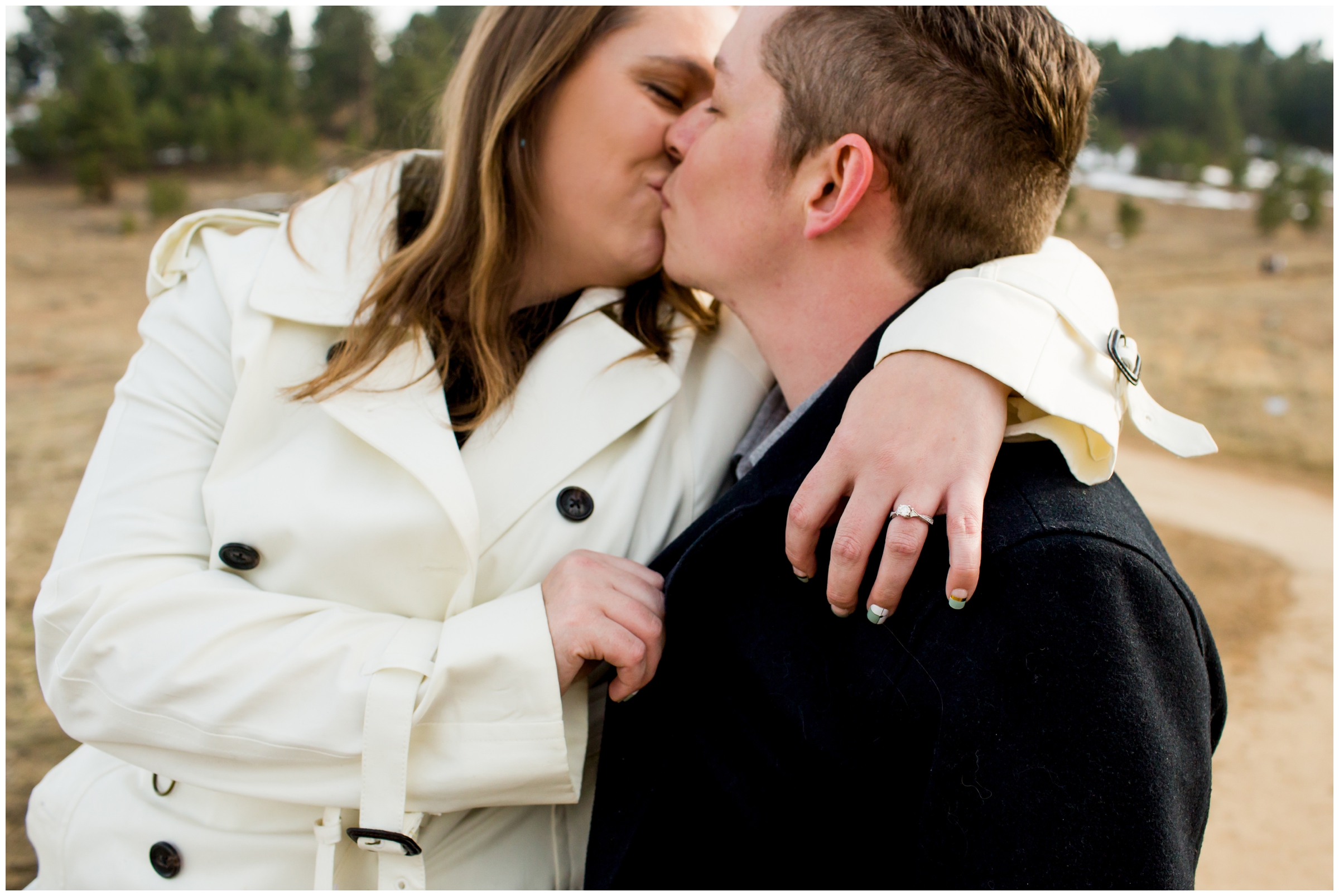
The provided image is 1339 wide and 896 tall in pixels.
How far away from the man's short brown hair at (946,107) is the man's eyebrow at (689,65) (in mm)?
266

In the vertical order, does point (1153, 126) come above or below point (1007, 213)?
below

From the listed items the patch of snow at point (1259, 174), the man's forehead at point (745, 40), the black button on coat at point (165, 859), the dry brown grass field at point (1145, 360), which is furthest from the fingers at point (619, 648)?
the patch of snow at point (1259, 174)

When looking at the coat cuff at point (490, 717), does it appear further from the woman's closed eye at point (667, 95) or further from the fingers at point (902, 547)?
the woman's closed eye at point (667, 95)

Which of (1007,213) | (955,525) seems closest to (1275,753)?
(1007,213)

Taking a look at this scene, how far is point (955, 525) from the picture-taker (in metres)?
1.17

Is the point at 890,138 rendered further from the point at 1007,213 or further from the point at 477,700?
the point at 477,700

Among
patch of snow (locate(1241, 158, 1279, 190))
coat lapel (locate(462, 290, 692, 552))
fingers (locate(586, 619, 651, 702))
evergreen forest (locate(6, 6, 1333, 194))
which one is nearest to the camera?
fingers (locate(586, 619, 651, 702))

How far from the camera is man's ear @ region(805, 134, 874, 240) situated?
1.63 metres

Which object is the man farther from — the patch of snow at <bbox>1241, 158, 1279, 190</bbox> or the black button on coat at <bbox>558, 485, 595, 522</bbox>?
the patch of snow at <bbox>1241, 158, 1279, 190</bbox>

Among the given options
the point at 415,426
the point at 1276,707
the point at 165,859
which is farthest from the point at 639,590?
the point at 1276,707

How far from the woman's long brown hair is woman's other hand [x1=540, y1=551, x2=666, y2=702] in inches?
19.5

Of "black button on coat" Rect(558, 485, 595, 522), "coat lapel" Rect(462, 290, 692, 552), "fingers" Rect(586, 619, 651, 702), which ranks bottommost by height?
"fingers" Rect(586, 619, 651, 702)

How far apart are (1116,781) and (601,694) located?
92 centimetres

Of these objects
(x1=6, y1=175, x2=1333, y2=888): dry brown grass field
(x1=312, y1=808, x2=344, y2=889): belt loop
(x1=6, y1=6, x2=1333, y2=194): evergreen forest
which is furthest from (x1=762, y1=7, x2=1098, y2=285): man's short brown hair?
(x1=6, y1=6, x2=1333, y2=194): evergreen forest
